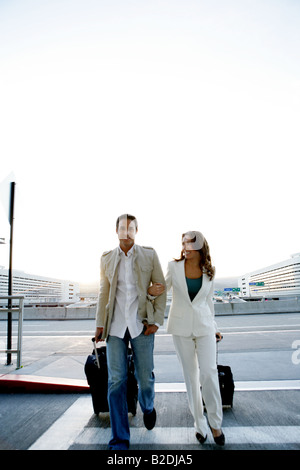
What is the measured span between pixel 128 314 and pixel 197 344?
0.70 meters

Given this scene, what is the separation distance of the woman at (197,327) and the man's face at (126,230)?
0.48m

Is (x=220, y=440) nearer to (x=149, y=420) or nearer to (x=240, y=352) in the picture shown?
(x=149, y=420)

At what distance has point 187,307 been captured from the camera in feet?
8.75

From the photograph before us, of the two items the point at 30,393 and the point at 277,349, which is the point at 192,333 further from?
the point at 277,349

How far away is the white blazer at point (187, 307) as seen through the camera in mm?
2588

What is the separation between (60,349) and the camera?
7340 millimetres

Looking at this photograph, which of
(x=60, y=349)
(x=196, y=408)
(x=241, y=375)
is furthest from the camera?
(x=60, y=349)

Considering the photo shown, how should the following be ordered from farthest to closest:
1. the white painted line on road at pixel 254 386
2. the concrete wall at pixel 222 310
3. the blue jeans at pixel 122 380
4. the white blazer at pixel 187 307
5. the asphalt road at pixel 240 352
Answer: the concrete wall at pixel 222 310
the asphalt road at pixel 240 352
the white painted line on road at pixel 254 386
the white blazer at pixel 187 307
the blue jeans at pixel 122 380

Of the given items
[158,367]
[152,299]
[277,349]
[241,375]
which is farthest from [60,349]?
[152,299]

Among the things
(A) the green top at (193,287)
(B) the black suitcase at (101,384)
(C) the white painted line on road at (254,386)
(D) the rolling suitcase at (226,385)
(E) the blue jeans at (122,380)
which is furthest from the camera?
(C) the white painted line on road at (254,386)

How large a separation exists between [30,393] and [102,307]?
228 centimetres

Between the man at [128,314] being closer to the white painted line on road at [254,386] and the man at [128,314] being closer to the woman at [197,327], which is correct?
the woman at [197,327]

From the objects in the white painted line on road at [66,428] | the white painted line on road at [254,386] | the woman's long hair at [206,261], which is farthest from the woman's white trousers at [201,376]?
the white painted line on road at [254,386]

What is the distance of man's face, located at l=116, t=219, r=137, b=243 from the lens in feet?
9.01
